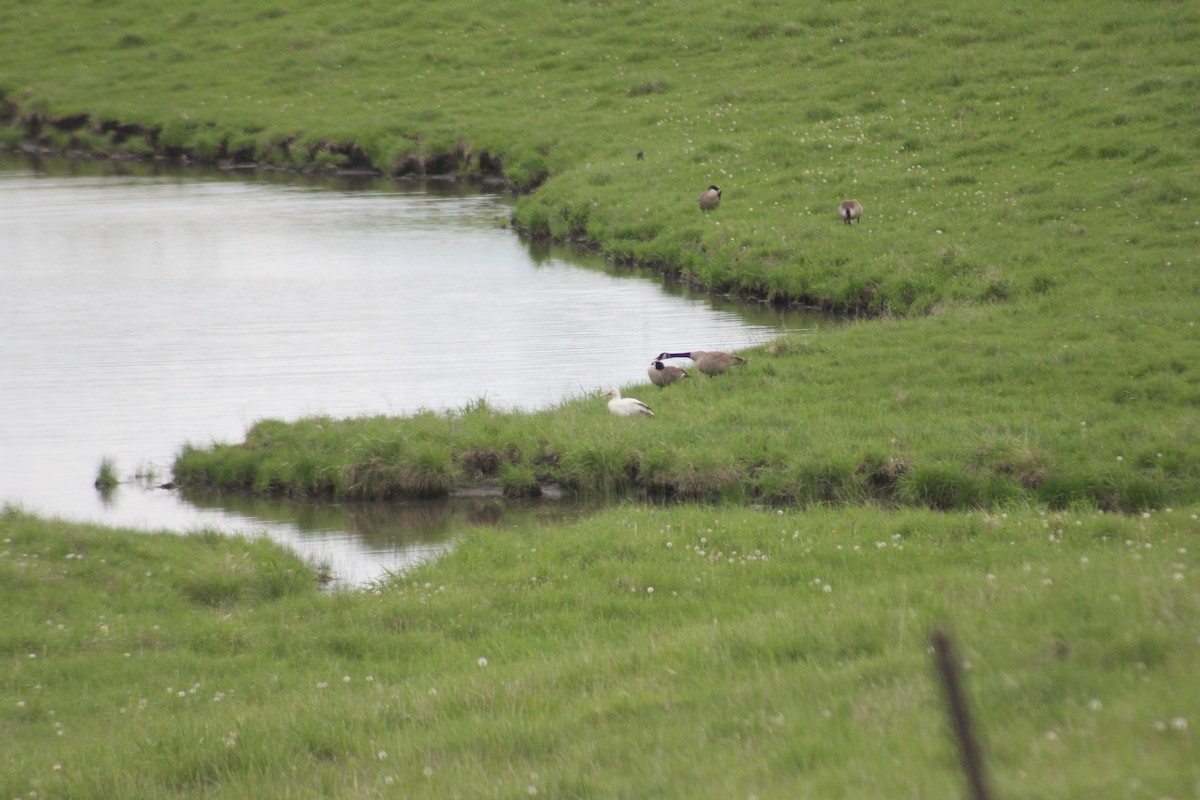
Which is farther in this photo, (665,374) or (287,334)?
(287,334)

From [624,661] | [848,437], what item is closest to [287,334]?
[848,437]

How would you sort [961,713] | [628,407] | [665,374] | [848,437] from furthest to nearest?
[665,374]
[628,407]
[848,437]
[961,713]

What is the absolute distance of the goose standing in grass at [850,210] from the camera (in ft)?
84.3

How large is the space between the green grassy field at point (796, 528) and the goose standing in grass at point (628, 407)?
322mm

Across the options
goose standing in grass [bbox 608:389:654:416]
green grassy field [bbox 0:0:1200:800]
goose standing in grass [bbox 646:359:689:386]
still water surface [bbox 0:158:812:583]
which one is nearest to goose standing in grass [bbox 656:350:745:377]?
goose standing in grass [bbox 646:359:689:386]

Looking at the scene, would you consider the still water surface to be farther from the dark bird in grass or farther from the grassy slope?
the dark bird in grass

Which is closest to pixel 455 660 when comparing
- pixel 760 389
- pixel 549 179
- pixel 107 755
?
pixel 107 755

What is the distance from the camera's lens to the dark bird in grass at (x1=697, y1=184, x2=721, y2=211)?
92.7 feet

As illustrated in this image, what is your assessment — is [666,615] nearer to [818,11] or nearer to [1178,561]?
[1178,561]

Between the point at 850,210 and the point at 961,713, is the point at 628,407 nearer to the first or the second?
the point at 850,210

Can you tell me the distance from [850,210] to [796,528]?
596 inches

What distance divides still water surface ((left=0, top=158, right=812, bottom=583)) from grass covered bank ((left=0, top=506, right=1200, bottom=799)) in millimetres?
2757

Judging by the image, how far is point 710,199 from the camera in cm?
2823

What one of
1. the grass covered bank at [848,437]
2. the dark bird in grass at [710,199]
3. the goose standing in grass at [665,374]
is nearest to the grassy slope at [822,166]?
the grass covered bank at [848,437]
